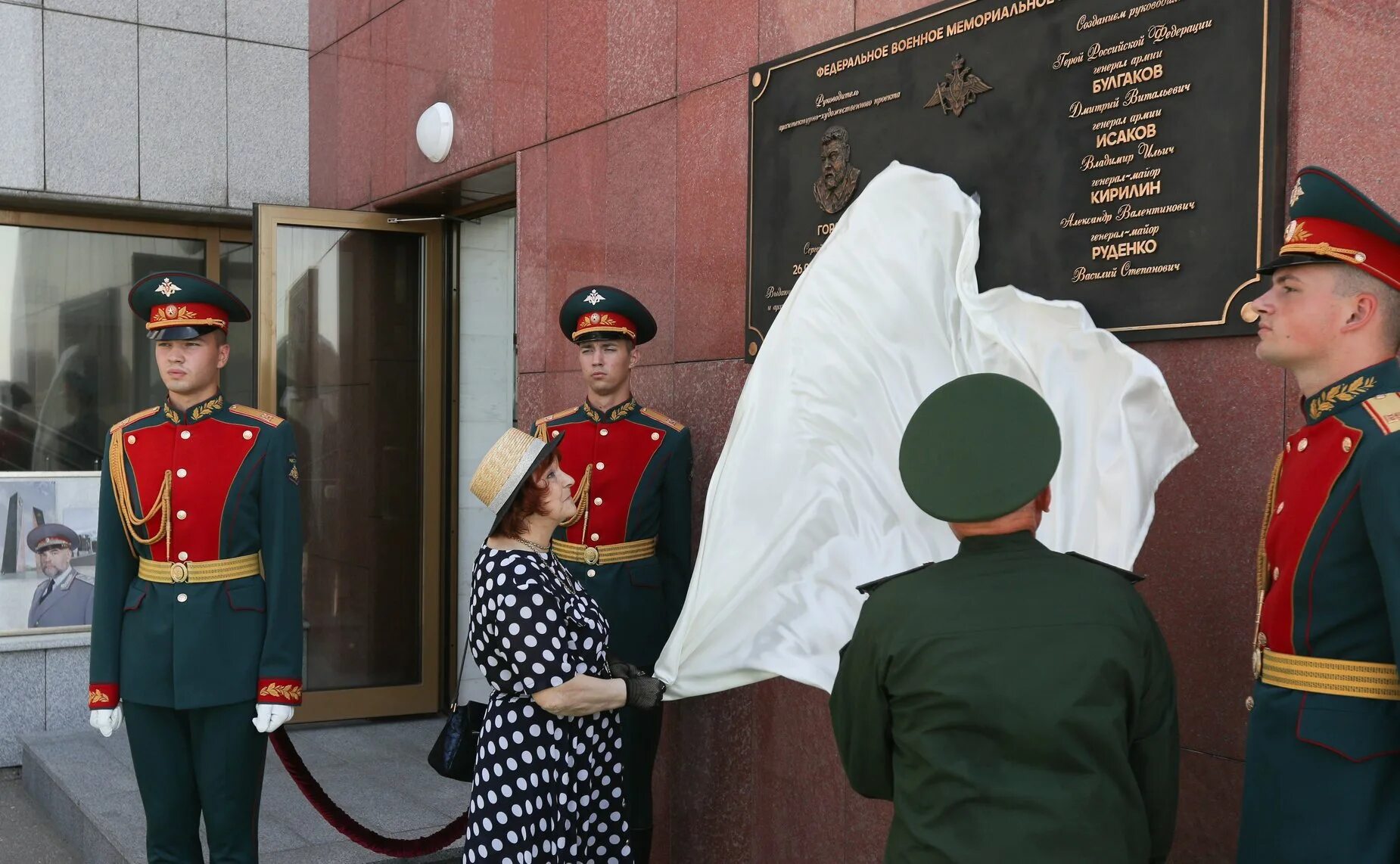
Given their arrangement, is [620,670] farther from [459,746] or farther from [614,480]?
[614,480]

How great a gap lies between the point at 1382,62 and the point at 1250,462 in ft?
2.62

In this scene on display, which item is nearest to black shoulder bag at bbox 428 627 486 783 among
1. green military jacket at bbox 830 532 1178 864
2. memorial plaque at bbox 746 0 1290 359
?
green military jacket at bbox 830 532 1178 864

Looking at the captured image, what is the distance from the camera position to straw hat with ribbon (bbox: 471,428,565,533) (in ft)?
9.43

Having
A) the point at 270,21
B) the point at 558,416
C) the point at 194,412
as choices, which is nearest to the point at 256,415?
the point at 194,412

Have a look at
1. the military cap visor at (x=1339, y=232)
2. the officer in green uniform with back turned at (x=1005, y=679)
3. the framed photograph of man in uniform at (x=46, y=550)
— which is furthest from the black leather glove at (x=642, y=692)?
the framed photograph of man in uniform at (x=46, y=550)

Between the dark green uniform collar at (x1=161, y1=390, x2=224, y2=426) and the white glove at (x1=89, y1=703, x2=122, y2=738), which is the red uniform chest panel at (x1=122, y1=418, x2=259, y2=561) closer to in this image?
the dark green uniform collar at (x1=161, y1=390, x2=224, y2=426)

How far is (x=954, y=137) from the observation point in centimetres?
325

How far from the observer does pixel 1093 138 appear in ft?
9.52

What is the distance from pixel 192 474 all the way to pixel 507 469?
4.18ft

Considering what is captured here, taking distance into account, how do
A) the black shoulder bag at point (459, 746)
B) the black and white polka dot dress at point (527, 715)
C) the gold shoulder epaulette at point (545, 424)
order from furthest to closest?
the gold shoulder epaulette at point (545, 424) → the black shoulder bag at point (459, 746) → the black and white polka dot dress at point (527, 715)

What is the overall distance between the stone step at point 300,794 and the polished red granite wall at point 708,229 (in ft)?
3.55

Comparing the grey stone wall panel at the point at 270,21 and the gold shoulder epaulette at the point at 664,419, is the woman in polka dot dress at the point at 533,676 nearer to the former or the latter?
the gold shoulder epaulette at the point at 664,419

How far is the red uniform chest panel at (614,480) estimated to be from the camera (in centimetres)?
412

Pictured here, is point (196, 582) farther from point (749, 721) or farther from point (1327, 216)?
point (1327, 216)
